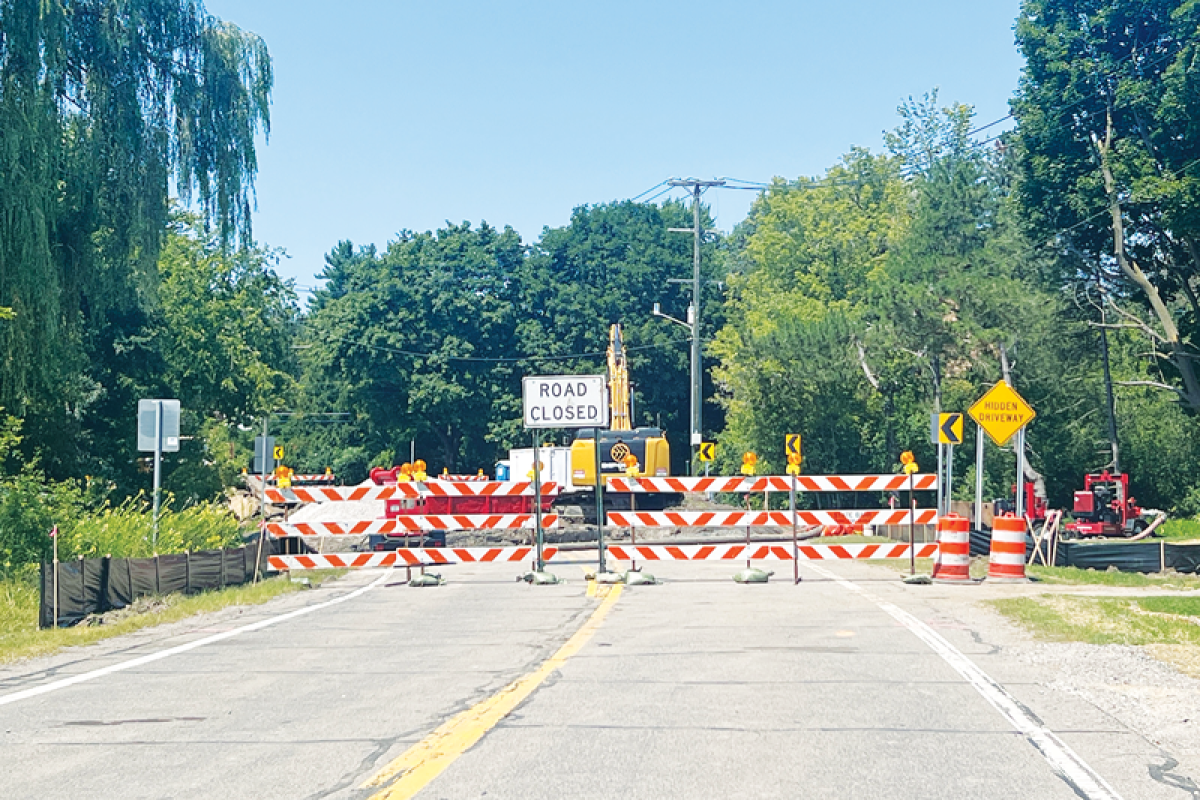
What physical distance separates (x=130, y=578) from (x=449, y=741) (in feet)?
32.4

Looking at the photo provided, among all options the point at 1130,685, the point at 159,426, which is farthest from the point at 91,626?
the point at 1130,685

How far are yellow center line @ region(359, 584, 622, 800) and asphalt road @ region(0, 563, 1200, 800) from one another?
0.20 feet

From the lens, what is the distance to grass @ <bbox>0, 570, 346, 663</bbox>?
12234mm

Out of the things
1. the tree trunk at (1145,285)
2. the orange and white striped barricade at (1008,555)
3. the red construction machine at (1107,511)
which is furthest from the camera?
the red construction machine at (1107,511)

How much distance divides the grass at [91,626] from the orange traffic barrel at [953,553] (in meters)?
9.50

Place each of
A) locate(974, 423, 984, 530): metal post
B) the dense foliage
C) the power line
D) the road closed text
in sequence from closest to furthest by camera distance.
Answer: the road closed text, locate(974, 423, 984, 530): metal post, the dense foliage, the power line

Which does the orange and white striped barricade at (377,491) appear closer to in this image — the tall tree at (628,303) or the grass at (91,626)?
the grass at (91,626)

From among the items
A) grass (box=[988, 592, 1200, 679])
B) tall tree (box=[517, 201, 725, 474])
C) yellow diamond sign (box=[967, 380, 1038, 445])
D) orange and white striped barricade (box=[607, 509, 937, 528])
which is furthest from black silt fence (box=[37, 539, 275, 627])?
tall tree (box=[517, 201, 725, 474])

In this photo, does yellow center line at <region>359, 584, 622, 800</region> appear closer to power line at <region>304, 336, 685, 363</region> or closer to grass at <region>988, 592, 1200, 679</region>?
grass at <region>988, 592, 1200, 679</region>

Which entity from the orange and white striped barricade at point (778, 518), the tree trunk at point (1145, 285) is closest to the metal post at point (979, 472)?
the orange and white striped barricade at point (778, 518)

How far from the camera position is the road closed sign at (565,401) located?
1862cm

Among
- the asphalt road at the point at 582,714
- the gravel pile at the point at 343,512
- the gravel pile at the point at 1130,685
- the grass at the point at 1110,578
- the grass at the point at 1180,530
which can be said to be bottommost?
the grass at the point at 1180,530

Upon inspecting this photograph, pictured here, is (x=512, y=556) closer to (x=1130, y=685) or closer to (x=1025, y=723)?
(x=1130, y=685)

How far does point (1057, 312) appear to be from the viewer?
41562 millimetres
